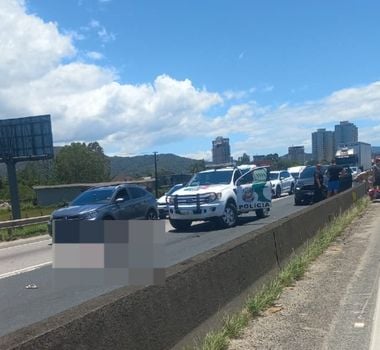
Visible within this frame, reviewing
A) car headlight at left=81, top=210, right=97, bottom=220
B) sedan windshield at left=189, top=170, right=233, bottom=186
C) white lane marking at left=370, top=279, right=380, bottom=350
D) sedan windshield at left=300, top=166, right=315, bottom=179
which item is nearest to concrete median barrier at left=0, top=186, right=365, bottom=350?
white lane marking at left=370, top=279, right=380, bottom=350

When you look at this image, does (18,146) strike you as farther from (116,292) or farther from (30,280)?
(116,292)

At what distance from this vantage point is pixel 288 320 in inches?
265

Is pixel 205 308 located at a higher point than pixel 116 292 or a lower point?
lower

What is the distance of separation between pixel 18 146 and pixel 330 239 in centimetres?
3658

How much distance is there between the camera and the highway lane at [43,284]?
7.88 m

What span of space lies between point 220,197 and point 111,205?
148 inches

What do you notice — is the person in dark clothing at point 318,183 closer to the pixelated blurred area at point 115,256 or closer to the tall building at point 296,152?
the pixelated blurred area at point 115,256

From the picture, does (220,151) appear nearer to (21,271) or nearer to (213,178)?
(213,178)

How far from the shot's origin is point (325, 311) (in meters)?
7.14

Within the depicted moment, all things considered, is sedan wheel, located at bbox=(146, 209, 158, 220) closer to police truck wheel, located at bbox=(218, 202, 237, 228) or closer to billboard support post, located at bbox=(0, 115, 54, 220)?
police truck wheel, located at bbox=(218, 202, 237, 228)

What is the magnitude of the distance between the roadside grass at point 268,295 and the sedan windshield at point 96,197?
6.30 meters

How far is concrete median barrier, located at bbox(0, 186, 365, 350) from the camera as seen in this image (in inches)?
150

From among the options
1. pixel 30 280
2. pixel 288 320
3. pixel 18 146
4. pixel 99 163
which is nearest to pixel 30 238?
pixel 30 280

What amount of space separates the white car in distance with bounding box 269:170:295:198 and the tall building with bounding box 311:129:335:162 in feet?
166
